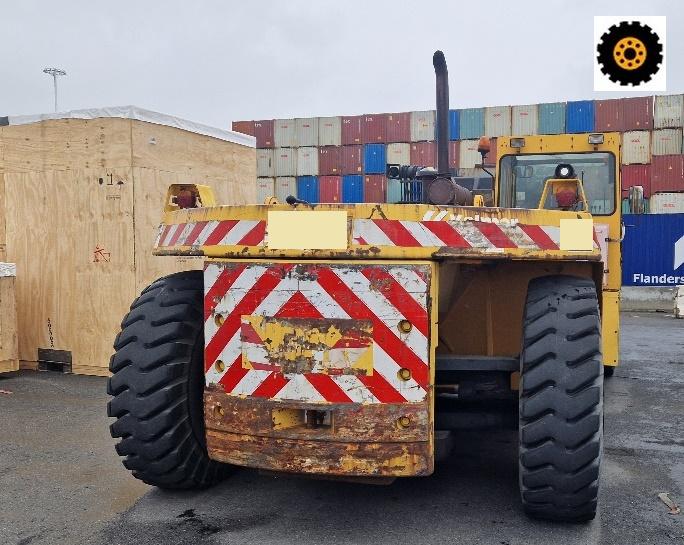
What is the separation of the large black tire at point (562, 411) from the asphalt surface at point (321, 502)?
0.77 ft

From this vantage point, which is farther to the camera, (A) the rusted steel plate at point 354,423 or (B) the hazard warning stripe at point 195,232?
(B) the hazard warning stripe at point 195,232

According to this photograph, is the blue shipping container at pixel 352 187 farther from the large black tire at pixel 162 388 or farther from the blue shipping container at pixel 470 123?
the large black tire at pixel 162 388

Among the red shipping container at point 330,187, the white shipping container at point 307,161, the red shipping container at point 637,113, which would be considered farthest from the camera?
the white shipping container at point 307,161

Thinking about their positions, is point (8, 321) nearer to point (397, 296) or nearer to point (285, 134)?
point (397, 296)

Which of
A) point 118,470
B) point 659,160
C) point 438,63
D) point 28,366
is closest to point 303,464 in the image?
point 118,470

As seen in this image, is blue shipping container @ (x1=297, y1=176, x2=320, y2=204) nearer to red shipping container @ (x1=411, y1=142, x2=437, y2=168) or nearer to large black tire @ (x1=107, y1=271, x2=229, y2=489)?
red shipping container @ (x1=411, y1=142, x2=437, y2=168)

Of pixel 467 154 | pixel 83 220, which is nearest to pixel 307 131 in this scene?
pixel 467 154

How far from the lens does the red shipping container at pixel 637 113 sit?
29953mm

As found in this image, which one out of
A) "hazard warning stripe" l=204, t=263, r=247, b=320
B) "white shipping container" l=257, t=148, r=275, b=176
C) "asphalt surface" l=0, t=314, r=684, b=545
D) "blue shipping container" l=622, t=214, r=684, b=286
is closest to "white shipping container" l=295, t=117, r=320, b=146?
"white shipping container" l=257, t=148, r=275, b=176

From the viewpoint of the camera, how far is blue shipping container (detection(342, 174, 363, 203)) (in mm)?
32250

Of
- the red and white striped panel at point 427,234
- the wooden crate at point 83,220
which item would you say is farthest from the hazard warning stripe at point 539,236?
the wooden crate at point 83,220

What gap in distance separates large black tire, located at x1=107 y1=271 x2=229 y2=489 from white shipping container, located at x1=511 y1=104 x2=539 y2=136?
29731 mm

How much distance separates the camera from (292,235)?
3.26 metres

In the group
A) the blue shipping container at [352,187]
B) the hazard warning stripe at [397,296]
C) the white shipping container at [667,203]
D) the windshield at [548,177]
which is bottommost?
the hazard warning stripe at [397,296]
